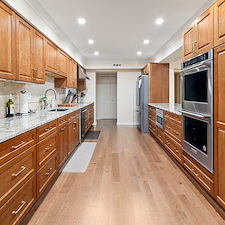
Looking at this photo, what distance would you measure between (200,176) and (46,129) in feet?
6.32

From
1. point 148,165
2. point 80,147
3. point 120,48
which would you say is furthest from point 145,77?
point 148,165

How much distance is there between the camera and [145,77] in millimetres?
6090

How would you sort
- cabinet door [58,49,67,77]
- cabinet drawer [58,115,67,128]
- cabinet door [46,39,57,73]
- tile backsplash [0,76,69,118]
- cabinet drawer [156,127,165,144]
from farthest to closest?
cabinet drawer [156,127,165,144] → cabinet door [58,49,67,77] → cabinet door [46,39,57,73] → cabinet drawer [58,115,67,128] → tile backsplash [0,76,69,118]

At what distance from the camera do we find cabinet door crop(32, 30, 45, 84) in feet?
9.21

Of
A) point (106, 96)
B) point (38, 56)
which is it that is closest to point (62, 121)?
point (38, 56)

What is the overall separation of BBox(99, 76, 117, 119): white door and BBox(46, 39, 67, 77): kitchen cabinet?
5.08 metres

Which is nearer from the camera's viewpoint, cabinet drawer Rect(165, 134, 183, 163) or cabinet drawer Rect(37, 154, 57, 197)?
cabinet drawer Rect(37, 154, 57, 197)

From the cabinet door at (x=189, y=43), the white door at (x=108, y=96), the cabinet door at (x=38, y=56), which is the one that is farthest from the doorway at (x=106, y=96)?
the cabinet door at (x=189, y=43)

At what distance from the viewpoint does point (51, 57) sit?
11.6 feet

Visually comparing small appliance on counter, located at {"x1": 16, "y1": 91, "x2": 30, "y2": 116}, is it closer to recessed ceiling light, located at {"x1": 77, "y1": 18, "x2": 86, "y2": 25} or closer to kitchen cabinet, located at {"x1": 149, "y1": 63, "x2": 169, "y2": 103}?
recessed ceiling light, located at {"x1": 77, "y1": 18, "x2": 86, "y2": 25}

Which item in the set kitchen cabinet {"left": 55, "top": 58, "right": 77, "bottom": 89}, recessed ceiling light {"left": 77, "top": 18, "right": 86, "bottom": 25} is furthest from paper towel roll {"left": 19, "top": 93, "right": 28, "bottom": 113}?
kitchen cabinet {"left": 55, "top": 58, "right": 77, "bottom": 89}

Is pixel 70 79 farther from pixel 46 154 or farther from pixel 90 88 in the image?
pixel 46 154

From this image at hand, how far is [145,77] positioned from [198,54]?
372 cm

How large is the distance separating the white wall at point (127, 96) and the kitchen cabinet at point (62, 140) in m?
4.72
